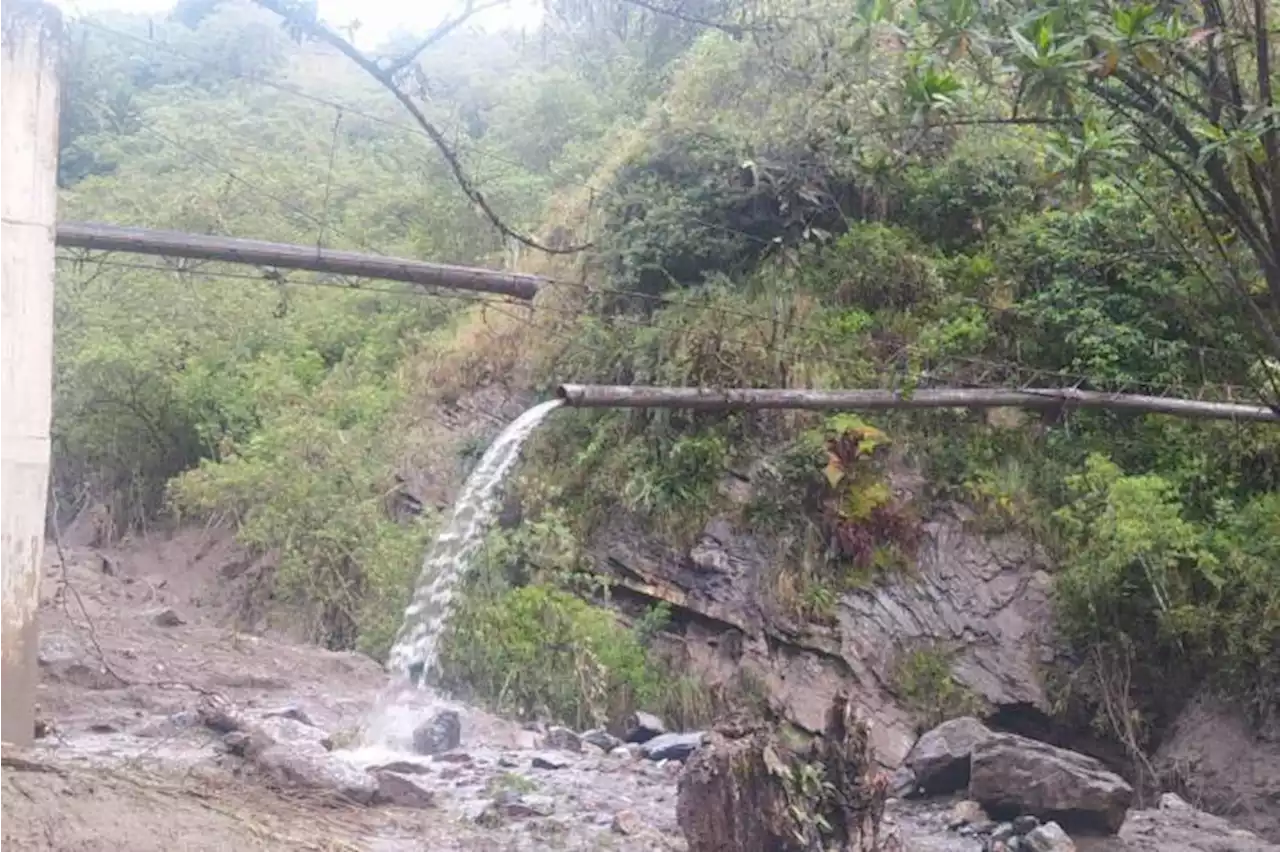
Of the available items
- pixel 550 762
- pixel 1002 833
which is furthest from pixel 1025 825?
pixel 550 762

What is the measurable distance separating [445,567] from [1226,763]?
254 inches

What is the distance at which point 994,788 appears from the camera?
7.55m

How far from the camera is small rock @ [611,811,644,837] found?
6016mm

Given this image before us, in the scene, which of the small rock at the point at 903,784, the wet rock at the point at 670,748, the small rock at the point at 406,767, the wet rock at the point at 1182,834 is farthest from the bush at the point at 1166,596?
the small rock at the point at 406,767

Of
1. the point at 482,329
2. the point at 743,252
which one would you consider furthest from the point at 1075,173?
the point at 482,329

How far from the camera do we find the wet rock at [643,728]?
9.36m

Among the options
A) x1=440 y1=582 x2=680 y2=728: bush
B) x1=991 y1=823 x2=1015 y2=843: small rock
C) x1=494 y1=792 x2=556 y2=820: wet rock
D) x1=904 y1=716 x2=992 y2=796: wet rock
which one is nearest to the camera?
x1=494 y1=792 x2=556 y2=820: wet rock

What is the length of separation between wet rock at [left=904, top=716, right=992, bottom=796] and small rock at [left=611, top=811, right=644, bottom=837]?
263cm

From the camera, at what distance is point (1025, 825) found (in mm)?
7168

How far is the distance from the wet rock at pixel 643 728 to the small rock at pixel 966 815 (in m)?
2.44

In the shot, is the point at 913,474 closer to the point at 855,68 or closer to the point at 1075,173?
the point at 855,68

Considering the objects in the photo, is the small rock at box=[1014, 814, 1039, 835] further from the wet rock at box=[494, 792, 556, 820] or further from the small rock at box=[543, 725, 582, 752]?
the small rock at box=[543, 725, 582, 752]

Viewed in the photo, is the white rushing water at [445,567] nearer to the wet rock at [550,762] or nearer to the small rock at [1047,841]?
the wet rock at [550,762]

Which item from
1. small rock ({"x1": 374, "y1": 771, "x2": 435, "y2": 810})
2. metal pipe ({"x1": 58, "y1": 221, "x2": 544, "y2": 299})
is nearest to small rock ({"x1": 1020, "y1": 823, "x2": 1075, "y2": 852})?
small rock ({"x1": 374, "y1": 771, "x2": 435, "y2": 810})
